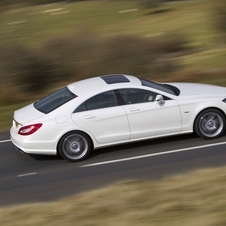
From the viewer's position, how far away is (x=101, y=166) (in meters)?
10.9

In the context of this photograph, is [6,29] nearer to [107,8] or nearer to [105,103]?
[105,103]

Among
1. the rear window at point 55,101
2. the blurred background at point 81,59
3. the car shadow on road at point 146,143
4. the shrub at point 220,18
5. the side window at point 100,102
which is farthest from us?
the shrub at point 220,18

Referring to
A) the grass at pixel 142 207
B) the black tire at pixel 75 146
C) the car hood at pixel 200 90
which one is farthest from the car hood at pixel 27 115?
the car hood at pixel 200 90

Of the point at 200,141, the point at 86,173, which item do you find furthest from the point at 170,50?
the point at 86,173

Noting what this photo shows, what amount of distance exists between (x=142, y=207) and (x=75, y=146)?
3.89 metres

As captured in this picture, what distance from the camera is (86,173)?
1062cm

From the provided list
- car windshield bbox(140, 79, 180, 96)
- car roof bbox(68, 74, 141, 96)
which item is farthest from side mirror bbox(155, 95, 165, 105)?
car roof bbox(68, 74, 141, 96)

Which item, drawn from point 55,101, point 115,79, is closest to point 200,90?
point 115,79

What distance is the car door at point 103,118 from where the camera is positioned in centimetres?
1110

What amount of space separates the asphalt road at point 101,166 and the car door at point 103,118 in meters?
0.48

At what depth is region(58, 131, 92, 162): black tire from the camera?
36.4ft

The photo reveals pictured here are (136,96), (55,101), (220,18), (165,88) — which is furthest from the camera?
(220,18)

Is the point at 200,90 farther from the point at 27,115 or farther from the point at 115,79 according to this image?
the point at 27,115

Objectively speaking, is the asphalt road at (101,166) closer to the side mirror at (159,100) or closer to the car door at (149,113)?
the car door at (149,113)
